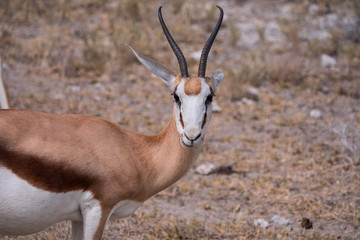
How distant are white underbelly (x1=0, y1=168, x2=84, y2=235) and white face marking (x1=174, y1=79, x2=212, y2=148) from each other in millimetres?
852

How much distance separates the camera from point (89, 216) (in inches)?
137

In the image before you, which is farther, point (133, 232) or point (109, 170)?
point (133, 232)

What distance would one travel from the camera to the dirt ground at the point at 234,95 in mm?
5414

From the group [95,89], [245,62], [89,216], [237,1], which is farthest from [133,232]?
[237,1]

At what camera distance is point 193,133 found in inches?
133

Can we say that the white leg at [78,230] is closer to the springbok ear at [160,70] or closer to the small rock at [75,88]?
the springbok ear at [160,70]

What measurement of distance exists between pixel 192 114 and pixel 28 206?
1284 millimetres

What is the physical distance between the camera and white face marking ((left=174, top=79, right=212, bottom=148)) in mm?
3412

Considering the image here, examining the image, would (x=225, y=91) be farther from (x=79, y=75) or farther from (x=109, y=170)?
(x=109, y=170)

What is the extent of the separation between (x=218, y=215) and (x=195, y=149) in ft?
6.21

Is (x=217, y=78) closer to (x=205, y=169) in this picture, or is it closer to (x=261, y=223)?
(x=261, y=223)

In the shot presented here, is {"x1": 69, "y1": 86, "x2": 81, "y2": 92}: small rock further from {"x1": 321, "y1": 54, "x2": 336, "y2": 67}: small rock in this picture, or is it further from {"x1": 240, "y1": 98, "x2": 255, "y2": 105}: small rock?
{"x1": 321, "y1": 54, "x2": 336, "y2": 67}: small rock

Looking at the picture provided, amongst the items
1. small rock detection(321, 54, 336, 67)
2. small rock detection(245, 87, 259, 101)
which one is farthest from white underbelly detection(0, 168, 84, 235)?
small rock detection(321, 54, 336, 67)

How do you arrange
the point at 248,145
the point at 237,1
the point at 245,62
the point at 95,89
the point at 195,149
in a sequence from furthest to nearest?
the point at 237,1 → the point at 245,62 → the point at 95,89 → the point at 248,145 → the point at 195,149
